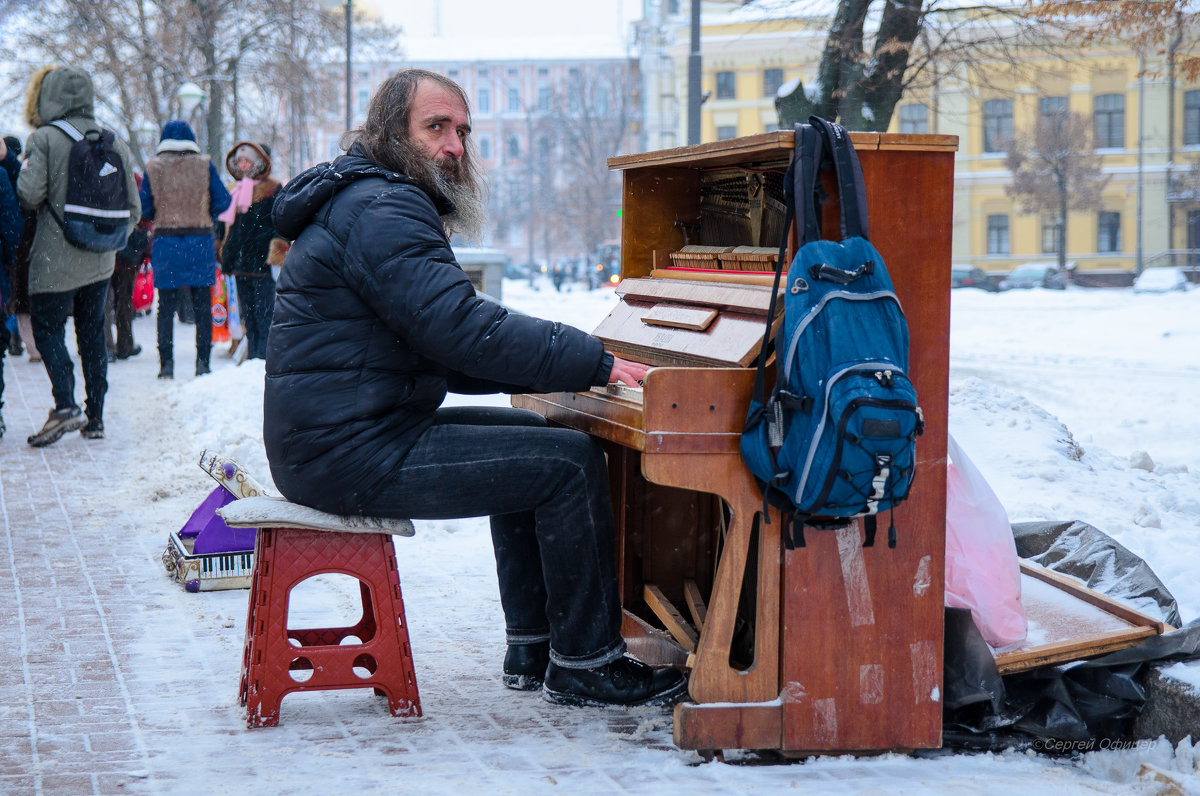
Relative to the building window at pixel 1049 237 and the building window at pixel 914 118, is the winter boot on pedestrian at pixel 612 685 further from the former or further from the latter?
the building window at pixel 1049 237

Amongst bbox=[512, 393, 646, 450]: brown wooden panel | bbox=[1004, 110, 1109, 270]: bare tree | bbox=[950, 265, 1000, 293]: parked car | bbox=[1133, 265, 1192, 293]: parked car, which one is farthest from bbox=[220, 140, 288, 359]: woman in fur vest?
bbox=[1004, 110, 1109, 270]: bare tree

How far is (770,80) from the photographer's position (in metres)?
55.4

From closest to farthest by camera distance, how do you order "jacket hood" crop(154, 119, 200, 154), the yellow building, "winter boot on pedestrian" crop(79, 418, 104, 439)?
"winter boot on pedestrian" crop(79, 418, 104, 439) → "jacket hood" crop(154, 119, 200, 154) → the yellow building

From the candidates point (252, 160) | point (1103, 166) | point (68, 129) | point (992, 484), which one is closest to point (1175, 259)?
point (1103, 166)

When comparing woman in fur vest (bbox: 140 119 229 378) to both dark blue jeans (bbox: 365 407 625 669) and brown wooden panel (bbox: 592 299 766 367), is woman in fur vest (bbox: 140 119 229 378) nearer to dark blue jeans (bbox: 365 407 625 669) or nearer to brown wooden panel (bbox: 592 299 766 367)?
brown wooden panel (bbox: 592 299 766 367)

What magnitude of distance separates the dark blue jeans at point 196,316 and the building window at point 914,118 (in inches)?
1574

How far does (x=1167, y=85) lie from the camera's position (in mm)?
47000

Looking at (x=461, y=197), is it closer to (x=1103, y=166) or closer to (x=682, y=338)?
(x=682, y=338)

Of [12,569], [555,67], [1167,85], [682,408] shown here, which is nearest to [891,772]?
[682,408]

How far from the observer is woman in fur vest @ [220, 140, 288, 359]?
1130 centimetres

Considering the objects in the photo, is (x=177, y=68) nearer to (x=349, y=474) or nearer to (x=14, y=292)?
(x=14, y=292)

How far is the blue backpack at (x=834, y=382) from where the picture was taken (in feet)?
9.78

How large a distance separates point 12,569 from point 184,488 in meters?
1.92

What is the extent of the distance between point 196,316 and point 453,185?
8670 mm
